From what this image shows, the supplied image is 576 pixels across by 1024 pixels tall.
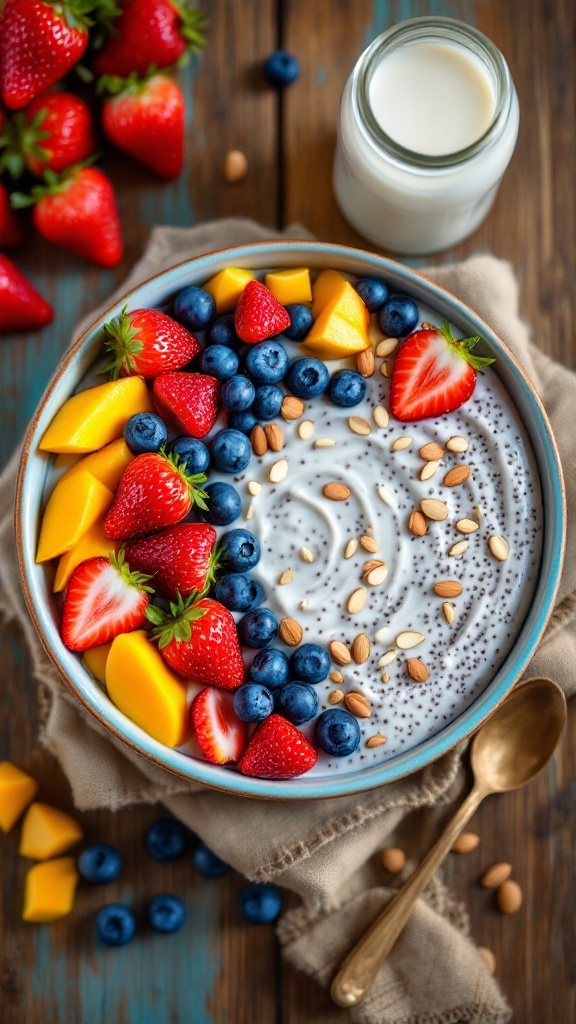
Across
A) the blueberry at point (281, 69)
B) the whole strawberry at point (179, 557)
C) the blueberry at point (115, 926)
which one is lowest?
the blueberry at point (115, 926)

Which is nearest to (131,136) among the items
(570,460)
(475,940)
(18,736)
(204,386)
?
(204,386)

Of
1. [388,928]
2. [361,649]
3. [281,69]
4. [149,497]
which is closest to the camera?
[149,497]

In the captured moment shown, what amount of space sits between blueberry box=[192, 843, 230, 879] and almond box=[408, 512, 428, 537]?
689 mm

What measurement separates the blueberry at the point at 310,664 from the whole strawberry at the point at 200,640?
89mm

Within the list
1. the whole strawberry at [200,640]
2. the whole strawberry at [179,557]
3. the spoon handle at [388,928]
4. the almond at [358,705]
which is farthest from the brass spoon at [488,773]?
the whole strawberry at [179,557]

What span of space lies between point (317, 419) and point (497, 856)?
2.84 feet

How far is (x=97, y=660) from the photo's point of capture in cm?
141

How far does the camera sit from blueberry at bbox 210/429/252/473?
140 centimetres

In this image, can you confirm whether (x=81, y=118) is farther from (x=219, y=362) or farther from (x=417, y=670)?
(x=417, y=670)

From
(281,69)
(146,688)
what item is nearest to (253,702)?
(146,688)

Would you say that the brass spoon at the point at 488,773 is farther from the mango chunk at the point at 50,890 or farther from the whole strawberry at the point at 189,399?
the whole strawberry at the point at 189,399

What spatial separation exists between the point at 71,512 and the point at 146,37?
2.87 ft

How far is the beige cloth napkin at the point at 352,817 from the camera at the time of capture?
1.50 meters

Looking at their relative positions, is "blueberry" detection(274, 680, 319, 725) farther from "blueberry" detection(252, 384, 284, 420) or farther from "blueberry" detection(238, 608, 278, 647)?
"blueberry" detection(252, 384, 284, 420)
